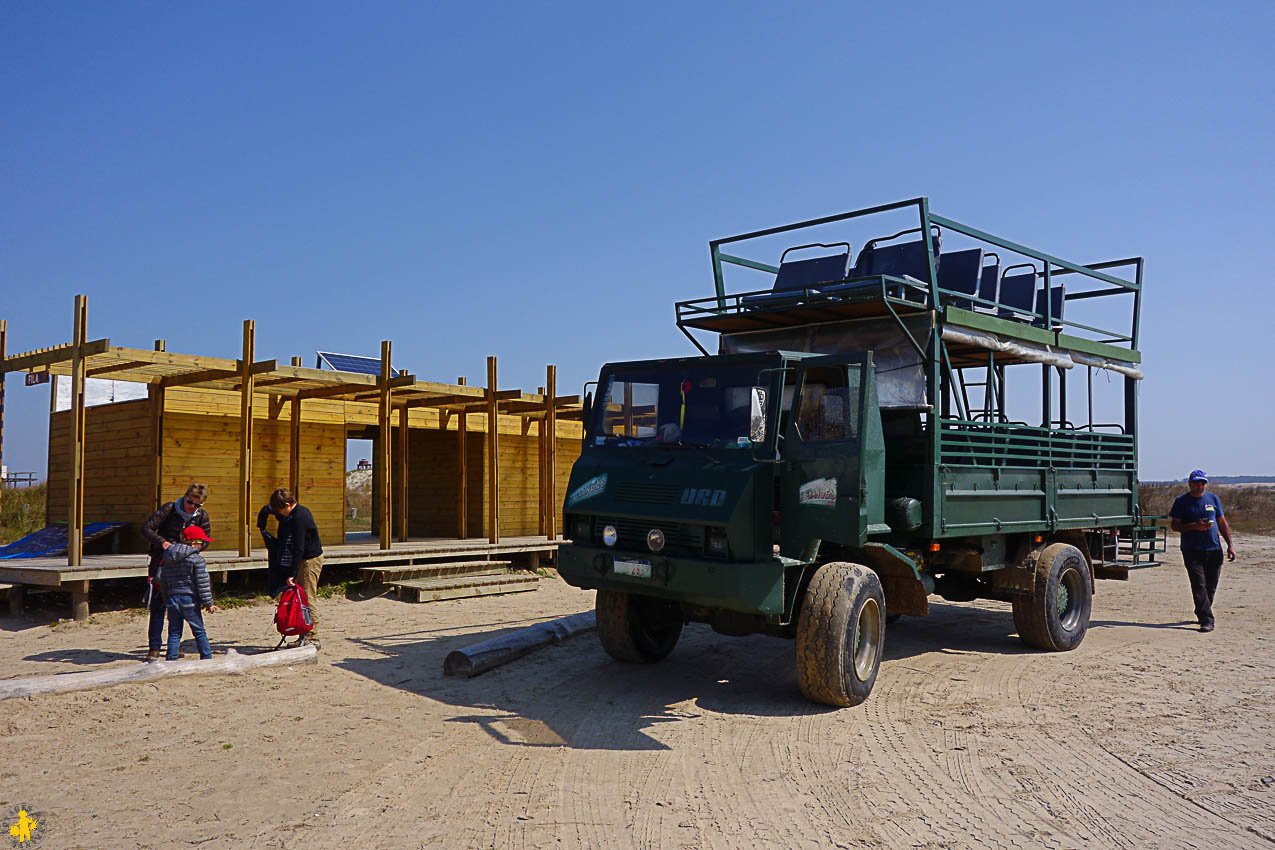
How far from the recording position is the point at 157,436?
1291cm

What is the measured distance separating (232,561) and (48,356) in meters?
3.47

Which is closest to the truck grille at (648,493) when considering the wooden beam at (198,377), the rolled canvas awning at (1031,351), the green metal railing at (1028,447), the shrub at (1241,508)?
the green metal railing at (1028,447)

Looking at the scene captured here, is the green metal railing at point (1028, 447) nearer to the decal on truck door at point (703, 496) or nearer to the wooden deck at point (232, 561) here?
the decal on truck door at point (703, 496)

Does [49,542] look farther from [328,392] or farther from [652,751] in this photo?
[652,751]

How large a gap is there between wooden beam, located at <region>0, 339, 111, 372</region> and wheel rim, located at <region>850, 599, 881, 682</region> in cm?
897

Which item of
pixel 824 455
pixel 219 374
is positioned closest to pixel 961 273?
pixel 824 455

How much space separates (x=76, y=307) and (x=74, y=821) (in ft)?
25.8

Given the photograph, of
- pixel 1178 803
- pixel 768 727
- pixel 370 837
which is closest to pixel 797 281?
pixel 768 727

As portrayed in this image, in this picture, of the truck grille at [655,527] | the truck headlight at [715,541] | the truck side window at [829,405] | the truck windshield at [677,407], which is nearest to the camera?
the truck headlight at [715,541]

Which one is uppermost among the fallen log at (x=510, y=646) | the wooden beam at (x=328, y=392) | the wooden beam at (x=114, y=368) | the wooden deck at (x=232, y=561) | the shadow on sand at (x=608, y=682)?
the wooden beam at (x=114, y=368)

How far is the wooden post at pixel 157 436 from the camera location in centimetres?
1276

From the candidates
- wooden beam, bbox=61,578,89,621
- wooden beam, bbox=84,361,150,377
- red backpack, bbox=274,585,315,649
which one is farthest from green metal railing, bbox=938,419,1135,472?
wooden beam, bbox=61,578,89,621

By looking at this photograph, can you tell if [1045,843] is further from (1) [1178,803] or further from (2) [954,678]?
(2) [954,678]

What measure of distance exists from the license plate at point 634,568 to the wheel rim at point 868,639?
1.83 m
